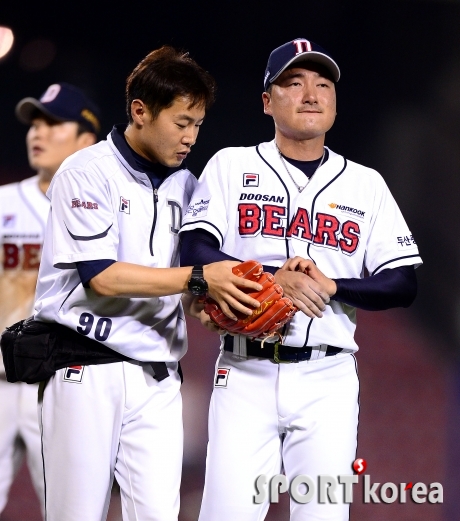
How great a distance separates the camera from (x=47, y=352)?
188 cm

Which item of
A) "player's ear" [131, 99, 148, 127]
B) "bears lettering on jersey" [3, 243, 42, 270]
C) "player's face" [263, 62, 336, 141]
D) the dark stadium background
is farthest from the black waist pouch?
the dark stadium background

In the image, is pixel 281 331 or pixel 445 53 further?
pixel 445 53

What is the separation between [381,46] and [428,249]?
0.81 m

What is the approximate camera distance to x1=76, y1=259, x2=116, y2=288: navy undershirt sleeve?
1771 millimetres

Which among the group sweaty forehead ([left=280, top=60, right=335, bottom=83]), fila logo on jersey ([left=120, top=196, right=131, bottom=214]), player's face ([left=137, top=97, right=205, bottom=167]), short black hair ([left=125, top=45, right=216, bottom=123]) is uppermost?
sweaty forehead ([left=280, top=60, right=335, bottom=83])

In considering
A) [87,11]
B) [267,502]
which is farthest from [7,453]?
[87,11]

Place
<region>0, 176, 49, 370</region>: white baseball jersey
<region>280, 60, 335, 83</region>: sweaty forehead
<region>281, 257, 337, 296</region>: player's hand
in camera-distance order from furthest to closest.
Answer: <region>0, 176, 49, 370</region>: white baseball jersey
<region>280, 60, 335, 83</region>: sweaty forehead
<region>281, 257, 337, 296</region>: player's hand

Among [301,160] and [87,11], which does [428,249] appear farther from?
[87,11]

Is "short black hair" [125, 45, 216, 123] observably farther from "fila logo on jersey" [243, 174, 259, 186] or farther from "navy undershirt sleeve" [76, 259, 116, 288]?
"navy undershirt sleeve" [76, 259, 116, 288]

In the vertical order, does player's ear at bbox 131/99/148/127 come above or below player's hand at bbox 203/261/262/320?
above

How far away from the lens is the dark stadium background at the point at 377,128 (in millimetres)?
3020

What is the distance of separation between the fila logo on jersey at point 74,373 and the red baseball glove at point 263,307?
0.36 meters

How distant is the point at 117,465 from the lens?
1899mm

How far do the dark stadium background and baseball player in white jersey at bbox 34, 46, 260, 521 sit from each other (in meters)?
1.09
